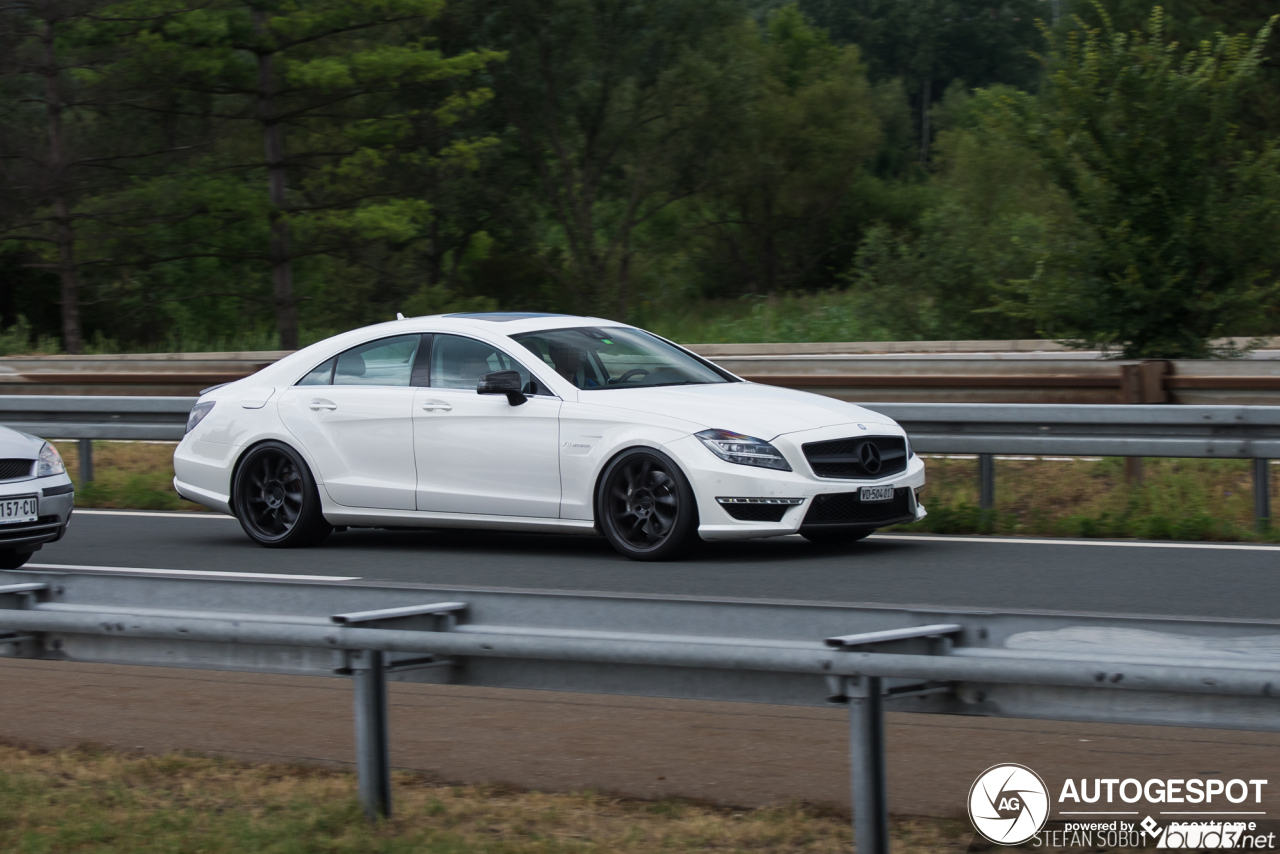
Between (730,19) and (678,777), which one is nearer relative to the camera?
(678,777)

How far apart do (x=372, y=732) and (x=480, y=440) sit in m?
5.36

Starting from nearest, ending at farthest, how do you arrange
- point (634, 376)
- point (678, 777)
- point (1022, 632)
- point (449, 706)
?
1. point (1022, 632)
2. point (678, 777)
3. point (449, 706)
4. point (634, 376)

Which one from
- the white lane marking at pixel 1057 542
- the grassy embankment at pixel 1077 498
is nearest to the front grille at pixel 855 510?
the white lane marking at pixel 1057 542

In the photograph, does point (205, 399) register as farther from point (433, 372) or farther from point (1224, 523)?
point (1224, 523)

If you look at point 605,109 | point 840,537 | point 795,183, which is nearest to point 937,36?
point 795,183

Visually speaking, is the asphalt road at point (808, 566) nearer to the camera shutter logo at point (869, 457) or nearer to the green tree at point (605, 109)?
the camera shutter logo at point (869, 457)

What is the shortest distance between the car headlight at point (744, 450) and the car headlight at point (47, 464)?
147 inches

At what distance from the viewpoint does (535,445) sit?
957 centimetres

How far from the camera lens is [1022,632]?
385 cm

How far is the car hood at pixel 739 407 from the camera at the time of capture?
9.12 metres

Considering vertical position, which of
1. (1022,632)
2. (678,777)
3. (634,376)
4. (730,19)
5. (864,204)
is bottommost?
(678,777)

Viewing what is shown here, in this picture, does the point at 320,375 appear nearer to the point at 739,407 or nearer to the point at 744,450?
the point at 739,407

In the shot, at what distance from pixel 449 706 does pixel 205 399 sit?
5442 mm

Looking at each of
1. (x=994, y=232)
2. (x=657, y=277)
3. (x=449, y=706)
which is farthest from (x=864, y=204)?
(x=449, y=706)
